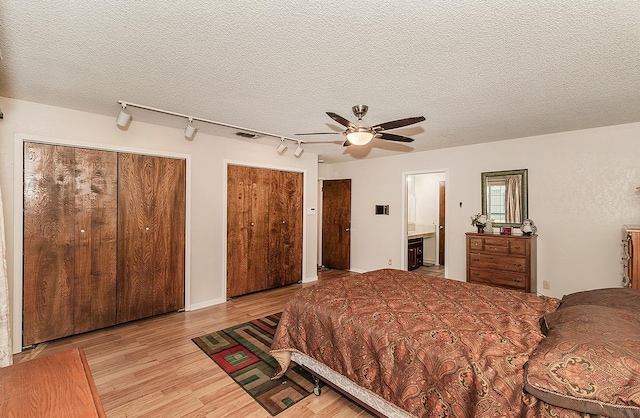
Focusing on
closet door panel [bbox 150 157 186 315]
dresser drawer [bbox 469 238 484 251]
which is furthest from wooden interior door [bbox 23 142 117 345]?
dresser drawer [bbox 469 238 484 251]

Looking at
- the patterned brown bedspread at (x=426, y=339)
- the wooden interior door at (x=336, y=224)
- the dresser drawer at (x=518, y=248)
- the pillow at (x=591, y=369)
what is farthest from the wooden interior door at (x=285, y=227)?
the pillow at (x=591, y=369)

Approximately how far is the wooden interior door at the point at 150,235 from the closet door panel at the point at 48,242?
475 mm

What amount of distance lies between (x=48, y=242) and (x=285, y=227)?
10.2ft

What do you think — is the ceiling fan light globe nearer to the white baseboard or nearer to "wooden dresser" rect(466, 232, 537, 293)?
"wooden dresser" rect(466, 232, 537, 293)

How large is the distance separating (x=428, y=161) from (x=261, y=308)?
377cm

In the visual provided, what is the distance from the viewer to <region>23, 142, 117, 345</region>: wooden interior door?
302 cm

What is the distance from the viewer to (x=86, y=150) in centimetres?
332

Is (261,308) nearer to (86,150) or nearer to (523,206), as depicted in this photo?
(86,150)

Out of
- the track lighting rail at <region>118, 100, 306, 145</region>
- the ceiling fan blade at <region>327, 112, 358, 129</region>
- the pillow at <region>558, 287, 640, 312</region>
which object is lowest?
the pillow at <region>558, 287, 640, 312</region>

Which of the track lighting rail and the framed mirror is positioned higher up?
the track lighting rail

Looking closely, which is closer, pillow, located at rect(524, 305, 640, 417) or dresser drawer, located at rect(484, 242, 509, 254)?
pillow, located at rect(524, 305, 640, 417)

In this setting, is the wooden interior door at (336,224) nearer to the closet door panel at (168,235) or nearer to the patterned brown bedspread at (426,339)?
the closet door panel at (168,235)

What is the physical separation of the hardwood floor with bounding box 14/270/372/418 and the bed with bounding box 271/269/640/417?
346mm

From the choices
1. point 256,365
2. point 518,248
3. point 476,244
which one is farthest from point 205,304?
point 518,248
